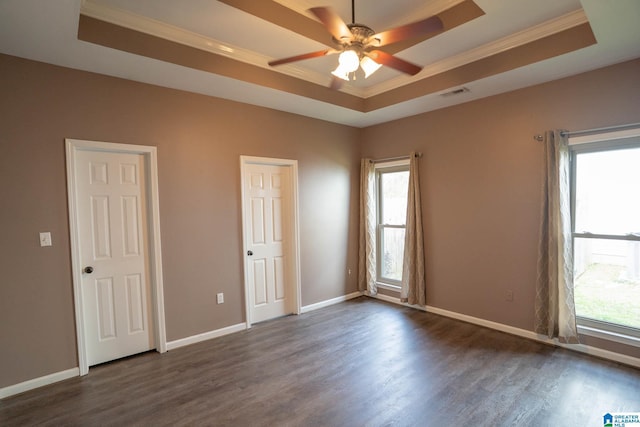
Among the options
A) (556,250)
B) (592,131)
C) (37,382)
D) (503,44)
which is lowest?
(37,382)

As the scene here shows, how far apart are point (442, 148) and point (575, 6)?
189 centimetres

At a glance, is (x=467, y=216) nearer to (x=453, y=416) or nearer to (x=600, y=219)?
(x=600, y=219)

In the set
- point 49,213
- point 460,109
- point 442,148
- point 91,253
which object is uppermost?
point 460,109

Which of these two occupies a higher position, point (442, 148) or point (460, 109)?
point (460, 109)

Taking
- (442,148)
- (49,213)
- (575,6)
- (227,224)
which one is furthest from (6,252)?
(575,6)

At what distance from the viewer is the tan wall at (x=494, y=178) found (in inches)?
119

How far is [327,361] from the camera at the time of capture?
305cm

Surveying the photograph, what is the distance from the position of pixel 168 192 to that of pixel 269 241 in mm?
1427

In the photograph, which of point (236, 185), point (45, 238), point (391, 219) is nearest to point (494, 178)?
point (391, 219)

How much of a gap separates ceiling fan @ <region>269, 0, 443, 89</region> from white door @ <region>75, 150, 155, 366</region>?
200 cm

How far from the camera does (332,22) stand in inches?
72.2

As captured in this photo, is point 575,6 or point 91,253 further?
point 91,253

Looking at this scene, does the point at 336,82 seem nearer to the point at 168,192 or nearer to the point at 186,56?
the point at 186,56

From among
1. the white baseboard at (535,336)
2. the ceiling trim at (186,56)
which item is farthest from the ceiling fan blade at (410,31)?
the white baseboard at (535,336)
